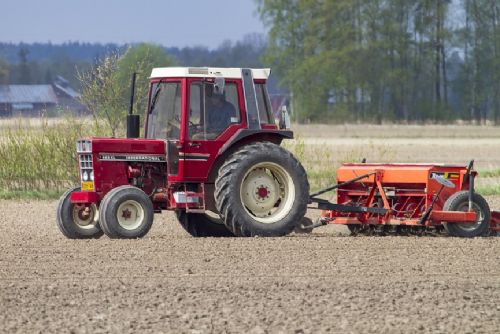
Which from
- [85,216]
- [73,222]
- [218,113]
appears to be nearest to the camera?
[218,113]

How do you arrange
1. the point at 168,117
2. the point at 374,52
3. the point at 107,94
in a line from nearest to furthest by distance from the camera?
the point at 168,117
the point at 107,94
the point at 374,52

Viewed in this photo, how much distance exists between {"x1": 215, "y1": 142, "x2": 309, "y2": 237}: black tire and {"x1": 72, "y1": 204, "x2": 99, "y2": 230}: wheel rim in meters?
1.61

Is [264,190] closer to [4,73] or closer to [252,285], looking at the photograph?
[252,285]

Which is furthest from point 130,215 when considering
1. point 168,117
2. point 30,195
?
point 30,195

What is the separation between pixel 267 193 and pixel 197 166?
917mm

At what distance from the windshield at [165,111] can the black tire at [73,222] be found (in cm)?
119

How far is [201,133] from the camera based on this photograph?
13.9 m

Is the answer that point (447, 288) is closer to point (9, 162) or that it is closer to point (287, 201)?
point (287, 201)

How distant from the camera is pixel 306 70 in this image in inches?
2923

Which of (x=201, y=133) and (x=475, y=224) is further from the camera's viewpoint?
(x=475, y=224)

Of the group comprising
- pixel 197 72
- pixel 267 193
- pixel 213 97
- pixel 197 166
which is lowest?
pixel 267 193

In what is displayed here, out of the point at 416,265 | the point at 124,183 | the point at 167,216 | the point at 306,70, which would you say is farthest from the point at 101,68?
the point at 306,70

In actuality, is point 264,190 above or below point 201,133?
below

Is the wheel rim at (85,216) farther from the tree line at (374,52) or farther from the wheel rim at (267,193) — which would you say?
the tree line at (374,52)
